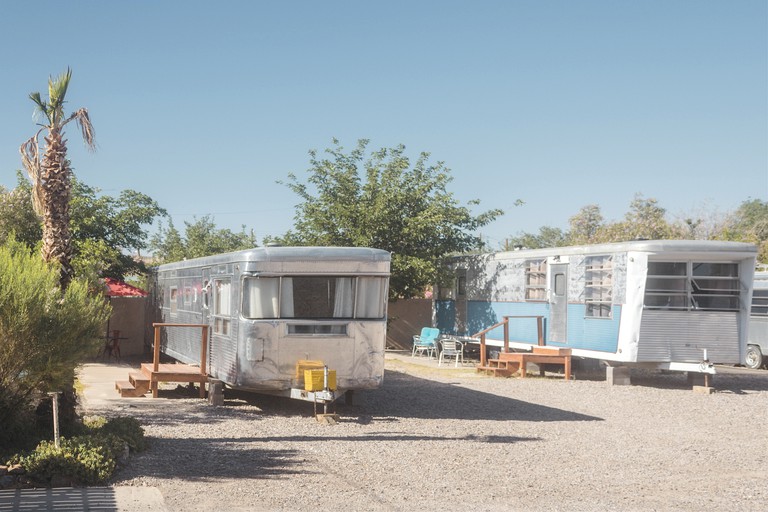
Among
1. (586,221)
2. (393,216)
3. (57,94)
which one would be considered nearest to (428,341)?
(393,216)

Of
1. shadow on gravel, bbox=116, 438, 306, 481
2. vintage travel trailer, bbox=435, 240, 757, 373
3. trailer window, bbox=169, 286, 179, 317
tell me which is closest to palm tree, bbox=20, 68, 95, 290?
shadow on gravel, bbox=116, 438, 306, 481

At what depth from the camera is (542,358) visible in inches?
738

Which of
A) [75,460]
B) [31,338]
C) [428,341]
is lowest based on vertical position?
[75,460]

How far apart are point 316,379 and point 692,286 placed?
8323mm

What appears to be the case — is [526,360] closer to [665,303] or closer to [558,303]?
[558,303]

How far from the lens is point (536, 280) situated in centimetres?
2030

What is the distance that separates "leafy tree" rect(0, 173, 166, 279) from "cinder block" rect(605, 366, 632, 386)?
11.7 m

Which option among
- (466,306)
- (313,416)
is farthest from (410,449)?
(466,306)

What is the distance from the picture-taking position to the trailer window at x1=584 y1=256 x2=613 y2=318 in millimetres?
17578

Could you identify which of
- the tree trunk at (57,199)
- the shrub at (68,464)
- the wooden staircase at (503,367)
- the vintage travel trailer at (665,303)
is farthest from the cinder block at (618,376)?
the shrub at (68,464)

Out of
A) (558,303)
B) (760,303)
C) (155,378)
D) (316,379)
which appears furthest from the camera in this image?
(760,303)

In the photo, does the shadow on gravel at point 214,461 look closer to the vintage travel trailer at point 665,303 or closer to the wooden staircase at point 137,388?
the wooden staircase at point 137,388

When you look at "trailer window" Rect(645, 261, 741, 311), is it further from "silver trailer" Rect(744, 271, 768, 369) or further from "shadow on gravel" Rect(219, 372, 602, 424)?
"silver trailer" Rect(744, 271, 768, 369)

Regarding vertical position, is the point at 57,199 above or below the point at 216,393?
above
